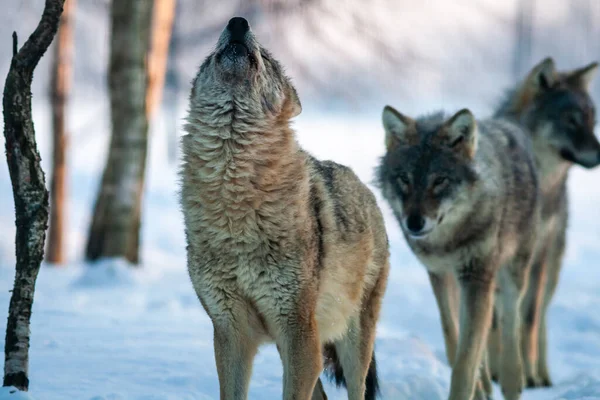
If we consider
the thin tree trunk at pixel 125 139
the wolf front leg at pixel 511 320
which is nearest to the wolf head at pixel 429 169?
the wolf front leg at pixel 511 320

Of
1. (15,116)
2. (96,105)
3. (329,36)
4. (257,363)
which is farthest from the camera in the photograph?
(96,105)

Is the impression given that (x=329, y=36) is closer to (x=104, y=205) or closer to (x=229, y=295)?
(x=104, y=205)

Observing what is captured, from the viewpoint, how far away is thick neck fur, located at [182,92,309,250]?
3588mm

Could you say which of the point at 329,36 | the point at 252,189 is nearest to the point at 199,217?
the point at 252,189

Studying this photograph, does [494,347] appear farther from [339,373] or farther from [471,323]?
[339,373]

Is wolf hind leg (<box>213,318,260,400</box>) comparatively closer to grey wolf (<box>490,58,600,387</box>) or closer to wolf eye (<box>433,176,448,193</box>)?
wolf eye (<box>433,176,448,193</box>)

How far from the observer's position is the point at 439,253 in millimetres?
5695

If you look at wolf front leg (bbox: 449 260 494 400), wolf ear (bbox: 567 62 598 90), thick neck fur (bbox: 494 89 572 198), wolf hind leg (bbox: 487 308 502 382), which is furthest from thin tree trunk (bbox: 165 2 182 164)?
wolf front leg (bbox: 449 260 494 400)

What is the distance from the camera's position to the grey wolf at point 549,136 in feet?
24.6

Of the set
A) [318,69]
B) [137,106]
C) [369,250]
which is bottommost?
[369,250]

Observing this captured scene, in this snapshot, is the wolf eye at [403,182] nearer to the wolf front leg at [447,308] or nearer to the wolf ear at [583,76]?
the wolf front leg at [447,308]

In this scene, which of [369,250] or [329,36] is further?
[329,36]

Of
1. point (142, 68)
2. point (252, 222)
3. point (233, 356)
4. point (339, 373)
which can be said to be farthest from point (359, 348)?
point (142, 68)

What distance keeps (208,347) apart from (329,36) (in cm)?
719
